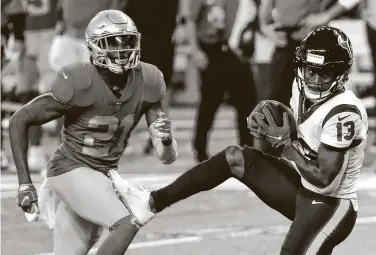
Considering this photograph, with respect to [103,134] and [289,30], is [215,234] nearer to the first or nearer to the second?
[103,134]

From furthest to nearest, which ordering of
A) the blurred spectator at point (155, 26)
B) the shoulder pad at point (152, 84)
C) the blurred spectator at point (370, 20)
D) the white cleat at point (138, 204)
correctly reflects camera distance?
1. the blurred spectator at point (370, 20)
2. the blurred spectator at point (155, 26)
3. the shoulder pad at point (152, 84)
4. the white cleat at point (138, 204)

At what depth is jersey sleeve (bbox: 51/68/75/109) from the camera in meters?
Answer: 4.74

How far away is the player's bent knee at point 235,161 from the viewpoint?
4816mm

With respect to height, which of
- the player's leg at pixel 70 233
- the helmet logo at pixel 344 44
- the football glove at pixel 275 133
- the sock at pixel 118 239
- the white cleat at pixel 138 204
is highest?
the helmet logo at pixel 344 44

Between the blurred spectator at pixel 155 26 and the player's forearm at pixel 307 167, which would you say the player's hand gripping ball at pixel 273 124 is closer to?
the player's forearm at pixel 307 167

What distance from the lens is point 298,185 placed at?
4875 mm

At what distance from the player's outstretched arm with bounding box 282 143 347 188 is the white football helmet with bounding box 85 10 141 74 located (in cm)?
87

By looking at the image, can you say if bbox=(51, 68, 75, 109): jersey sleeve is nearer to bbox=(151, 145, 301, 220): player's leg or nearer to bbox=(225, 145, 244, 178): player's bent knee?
bbox=(151, 145, 301, 220): player's leg

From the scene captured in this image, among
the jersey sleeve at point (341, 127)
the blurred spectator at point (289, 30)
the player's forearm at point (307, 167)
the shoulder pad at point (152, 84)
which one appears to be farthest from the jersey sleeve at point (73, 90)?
the blurred spectator at point (289, 30)

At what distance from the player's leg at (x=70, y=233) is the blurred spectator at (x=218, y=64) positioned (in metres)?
4.27

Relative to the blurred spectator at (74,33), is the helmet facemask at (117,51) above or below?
above

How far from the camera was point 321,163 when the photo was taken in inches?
183

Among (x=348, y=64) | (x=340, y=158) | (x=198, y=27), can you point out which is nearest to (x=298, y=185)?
(x=340, y=158)

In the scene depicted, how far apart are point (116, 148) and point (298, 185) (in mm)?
912
